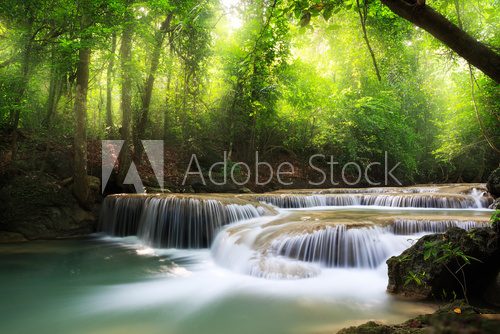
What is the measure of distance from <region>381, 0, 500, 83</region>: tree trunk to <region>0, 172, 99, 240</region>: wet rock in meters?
10.2

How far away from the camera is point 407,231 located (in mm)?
6758

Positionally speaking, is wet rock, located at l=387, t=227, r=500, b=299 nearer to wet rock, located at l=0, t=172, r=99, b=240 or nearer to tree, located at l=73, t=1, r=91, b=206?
tree, located at l=73, t=1, r=91, b=206

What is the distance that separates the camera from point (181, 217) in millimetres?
9188

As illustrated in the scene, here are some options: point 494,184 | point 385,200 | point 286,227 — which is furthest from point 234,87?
point 494,184

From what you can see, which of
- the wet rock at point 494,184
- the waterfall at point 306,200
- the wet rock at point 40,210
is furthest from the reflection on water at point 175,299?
the wet rock at point 494,184

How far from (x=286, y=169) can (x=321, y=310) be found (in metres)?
14.0

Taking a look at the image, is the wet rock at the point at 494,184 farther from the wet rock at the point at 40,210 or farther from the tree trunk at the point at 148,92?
the wet rock at the point at 40,210

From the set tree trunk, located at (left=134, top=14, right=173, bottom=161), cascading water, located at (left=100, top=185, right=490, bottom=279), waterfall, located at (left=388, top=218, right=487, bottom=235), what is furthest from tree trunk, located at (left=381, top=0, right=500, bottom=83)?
tree trunk, located at (left=134, top=14, right=173, bottom=161)

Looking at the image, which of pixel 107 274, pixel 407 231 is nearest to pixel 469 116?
pixel 407 231

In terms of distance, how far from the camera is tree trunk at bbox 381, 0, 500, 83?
172 cm

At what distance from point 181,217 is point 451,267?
6.28m

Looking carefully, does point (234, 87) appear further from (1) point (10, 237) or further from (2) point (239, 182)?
(1) point (10, 237)

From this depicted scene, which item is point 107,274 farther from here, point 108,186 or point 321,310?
point 108,186

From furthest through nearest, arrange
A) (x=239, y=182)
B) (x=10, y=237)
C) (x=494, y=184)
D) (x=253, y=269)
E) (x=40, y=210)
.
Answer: (x=239, y=182), (x=494, y=184), (x=40, y=210), (x=10, y=237), (x=253, y=269)
